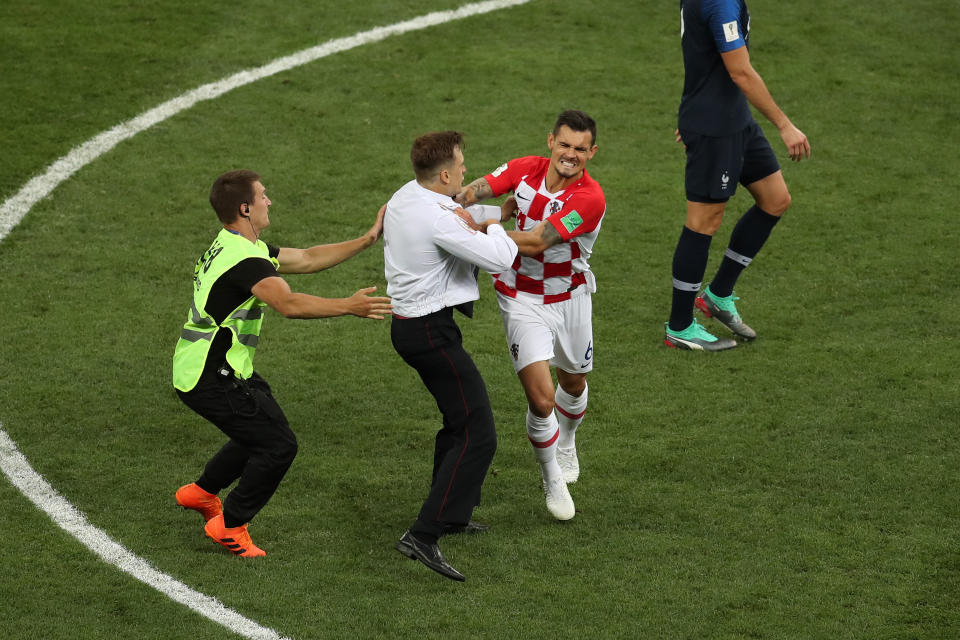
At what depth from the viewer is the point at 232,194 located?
5480 mm

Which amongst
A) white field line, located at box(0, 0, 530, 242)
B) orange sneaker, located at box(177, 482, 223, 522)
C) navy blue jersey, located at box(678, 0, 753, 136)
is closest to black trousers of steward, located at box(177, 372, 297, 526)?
orange sneaker, located at box(177, 482, 223, 522)

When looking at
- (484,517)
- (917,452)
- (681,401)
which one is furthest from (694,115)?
(484,517)

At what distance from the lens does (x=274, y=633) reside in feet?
16.7

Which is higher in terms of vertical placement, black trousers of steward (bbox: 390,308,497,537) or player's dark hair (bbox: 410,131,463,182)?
player's dark hair (bbox: 410,131,463,182)

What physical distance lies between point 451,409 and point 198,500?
1.30m

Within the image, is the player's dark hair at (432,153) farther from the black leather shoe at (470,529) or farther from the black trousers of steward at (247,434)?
the black leather shoe at (470,529)

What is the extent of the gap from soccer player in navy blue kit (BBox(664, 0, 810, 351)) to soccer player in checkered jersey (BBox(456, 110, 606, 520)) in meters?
1.71

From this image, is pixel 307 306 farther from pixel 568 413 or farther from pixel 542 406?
pixel 568 413

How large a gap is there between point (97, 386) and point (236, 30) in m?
5.82

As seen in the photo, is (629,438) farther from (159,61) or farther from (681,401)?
(159,61)

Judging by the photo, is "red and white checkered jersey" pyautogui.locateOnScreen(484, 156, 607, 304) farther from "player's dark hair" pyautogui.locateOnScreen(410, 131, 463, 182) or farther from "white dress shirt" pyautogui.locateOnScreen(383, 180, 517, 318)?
"player's dark hair" pyautogui.locateOnScreen(410, 131, 463, 182)

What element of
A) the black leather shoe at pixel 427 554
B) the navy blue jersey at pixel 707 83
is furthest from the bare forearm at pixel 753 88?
the black leather shoe at pixel 427 554

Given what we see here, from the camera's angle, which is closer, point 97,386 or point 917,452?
point 917,452

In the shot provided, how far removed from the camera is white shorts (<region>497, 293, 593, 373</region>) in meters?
5.97
